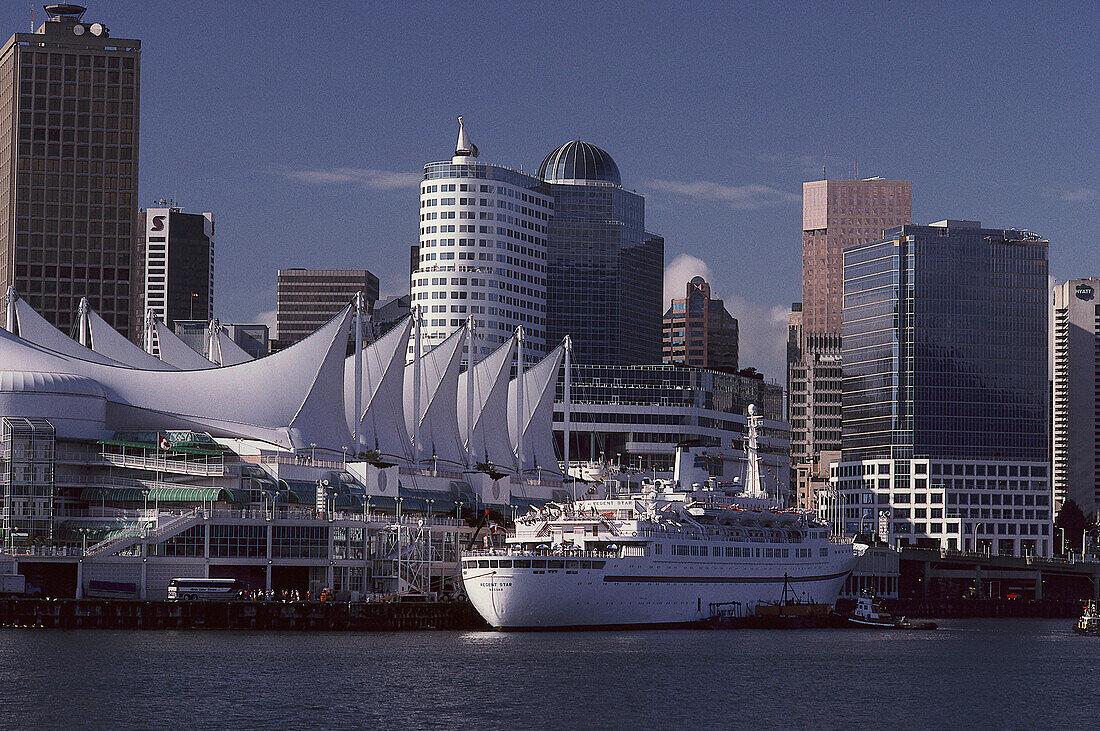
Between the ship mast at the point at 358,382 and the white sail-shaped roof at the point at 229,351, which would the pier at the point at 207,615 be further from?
the white sail-shaped roof at the point at 229,351

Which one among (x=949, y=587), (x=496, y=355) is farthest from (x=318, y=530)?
(x=949, y=587)

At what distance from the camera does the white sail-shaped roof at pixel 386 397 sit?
146 m

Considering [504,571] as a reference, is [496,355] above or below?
above

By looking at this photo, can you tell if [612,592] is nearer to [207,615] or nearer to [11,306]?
[207,615]

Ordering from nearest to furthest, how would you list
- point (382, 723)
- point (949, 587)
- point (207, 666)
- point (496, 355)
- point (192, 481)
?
point (382, 723) → point (207, 666) → point (192, 481) → point (496, 355) → point (949, 587)

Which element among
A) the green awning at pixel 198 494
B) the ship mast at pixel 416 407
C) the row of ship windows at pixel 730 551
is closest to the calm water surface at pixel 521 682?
the row of ship windows at pixel 730 551

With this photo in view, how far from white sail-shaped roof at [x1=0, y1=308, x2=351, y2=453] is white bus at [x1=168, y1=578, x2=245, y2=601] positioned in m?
26.5

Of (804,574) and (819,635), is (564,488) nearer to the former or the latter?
(804,574)

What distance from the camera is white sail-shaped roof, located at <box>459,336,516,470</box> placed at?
164750 mm

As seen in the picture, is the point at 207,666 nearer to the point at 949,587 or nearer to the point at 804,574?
the point at 804,574

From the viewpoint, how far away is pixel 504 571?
4163 inches

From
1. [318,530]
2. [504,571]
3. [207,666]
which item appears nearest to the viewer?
[207,666]

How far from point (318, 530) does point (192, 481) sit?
14235mm

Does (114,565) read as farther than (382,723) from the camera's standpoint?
Yes
